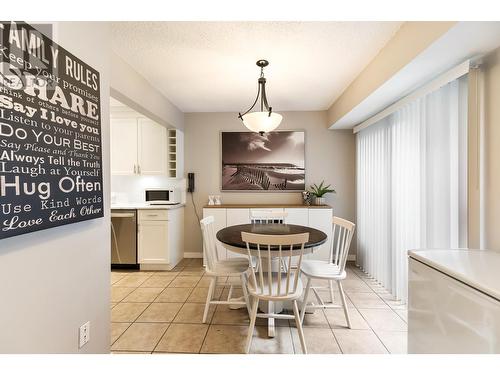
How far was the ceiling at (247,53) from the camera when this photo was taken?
6.05 feet

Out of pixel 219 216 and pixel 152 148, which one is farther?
pixel 152 148

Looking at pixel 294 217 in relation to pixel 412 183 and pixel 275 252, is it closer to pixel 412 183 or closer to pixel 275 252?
pixel 412 183

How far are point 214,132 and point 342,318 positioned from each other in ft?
10.6

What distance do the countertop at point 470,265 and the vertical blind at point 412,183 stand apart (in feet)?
2.08

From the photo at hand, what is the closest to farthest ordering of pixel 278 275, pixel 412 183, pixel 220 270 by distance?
1. pixel 278 275
2. pixel 220 270
3. pixel 412 183

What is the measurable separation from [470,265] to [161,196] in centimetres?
374

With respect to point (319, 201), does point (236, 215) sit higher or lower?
lower

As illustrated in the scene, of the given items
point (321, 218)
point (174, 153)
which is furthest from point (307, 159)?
point (174, 153)

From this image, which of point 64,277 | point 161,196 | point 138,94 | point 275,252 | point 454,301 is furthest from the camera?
point 161,196

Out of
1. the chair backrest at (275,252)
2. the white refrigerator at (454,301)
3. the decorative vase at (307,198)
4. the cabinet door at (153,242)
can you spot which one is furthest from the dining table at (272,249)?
the cabinet door at (153,242)

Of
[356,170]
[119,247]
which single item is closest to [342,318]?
[356,170]

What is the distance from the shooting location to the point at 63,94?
1.18 m

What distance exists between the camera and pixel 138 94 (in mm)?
2631

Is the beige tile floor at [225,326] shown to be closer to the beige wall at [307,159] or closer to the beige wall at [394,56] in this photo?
the beige wall at [307,159]
